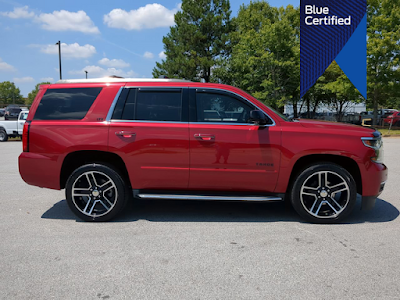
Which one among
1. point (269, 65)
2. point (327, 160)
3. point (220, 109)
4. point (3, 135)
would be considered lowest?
point (3, 135)

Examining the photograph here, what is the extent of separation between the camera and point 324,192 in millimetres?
4469

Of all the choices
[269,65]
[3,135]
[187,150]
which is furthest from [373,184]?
[269,65]

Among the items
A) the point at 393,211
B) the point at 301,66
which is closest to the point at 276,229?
the point at 393,211

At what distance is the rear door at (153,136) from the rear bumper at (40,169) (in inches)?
34.8

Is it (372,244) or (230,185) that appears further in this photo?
(230,185)

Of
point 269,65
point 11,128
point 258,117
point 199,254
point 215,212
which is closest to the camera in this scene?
point 199,254

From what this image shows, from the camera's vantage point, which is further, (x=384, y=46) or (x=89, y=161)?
(x=384, y=46)

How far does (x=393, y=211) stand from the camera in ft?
16.6

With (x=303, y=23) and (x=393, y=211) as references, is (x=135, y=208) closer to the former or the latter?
(x=393, y=211)

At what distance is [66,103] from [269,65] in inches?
1098

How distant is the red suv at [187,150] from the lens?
14.4ft

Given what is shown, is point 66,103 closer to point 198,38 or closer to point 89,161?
point 89,161

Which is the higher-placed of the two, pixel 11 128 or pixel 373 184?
pixel 11 128

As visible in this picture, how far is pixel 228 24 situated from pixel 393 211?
36383 mm
